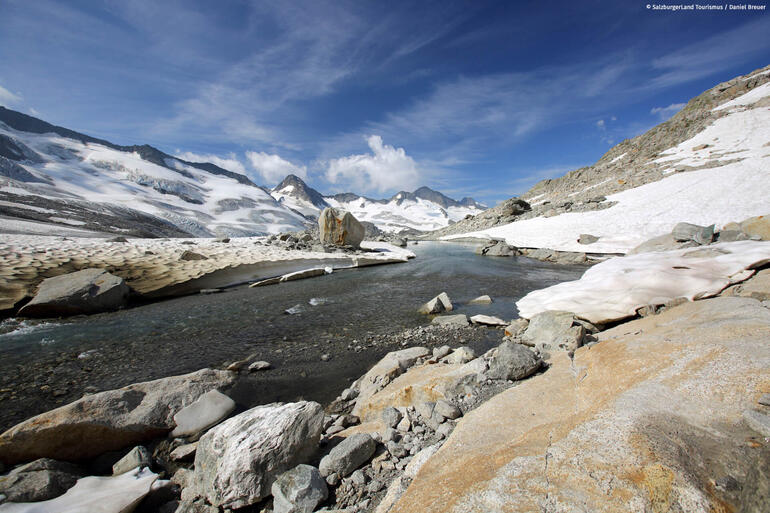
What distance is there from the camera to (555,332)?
6.45 m

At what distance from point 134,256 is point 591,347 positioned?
20.9 meters

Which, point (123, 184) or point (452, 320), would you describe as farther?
point (123, 184)

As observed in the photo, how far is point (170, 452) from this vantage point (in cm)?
421

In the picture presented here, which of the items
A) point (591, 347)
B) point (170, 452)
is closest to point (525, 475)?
point (591, 347)

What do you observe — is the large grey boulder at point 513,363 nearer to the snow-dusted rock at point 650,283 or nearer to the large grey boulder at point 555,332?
the large grey boulder at point 555,332

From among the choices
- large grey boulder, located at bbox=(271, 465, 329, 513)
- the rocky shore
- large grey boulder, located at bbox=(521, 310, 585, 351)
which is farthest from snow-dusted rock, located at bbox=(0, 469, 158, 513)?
large grey boulder, located at bbox=(521, 310, 585, 351)

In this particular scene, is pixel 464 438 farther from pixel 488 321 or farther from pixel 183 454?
pixel 488 321

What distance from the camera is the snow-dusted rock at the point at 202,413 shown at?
457cm

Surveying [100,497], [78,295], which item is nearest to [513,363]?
[100,497]

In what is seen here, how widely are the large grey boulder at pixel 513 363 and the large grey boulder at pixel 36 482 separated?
5.59 metres

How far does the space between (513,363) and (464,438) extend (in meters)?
2.03

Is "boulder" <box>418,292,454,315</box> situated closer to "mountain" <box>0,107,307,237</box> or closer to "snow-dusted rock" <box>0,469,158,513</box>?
"snow-dusted rock" <box>0,469,158,513</box>

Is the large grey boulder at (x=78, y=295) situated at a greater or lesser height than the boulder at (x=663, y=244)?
lesser

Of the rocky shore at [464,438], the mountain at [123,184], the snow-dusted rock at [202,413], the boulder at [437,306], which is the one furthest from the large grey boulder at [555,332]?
the mountain at [123,184]
